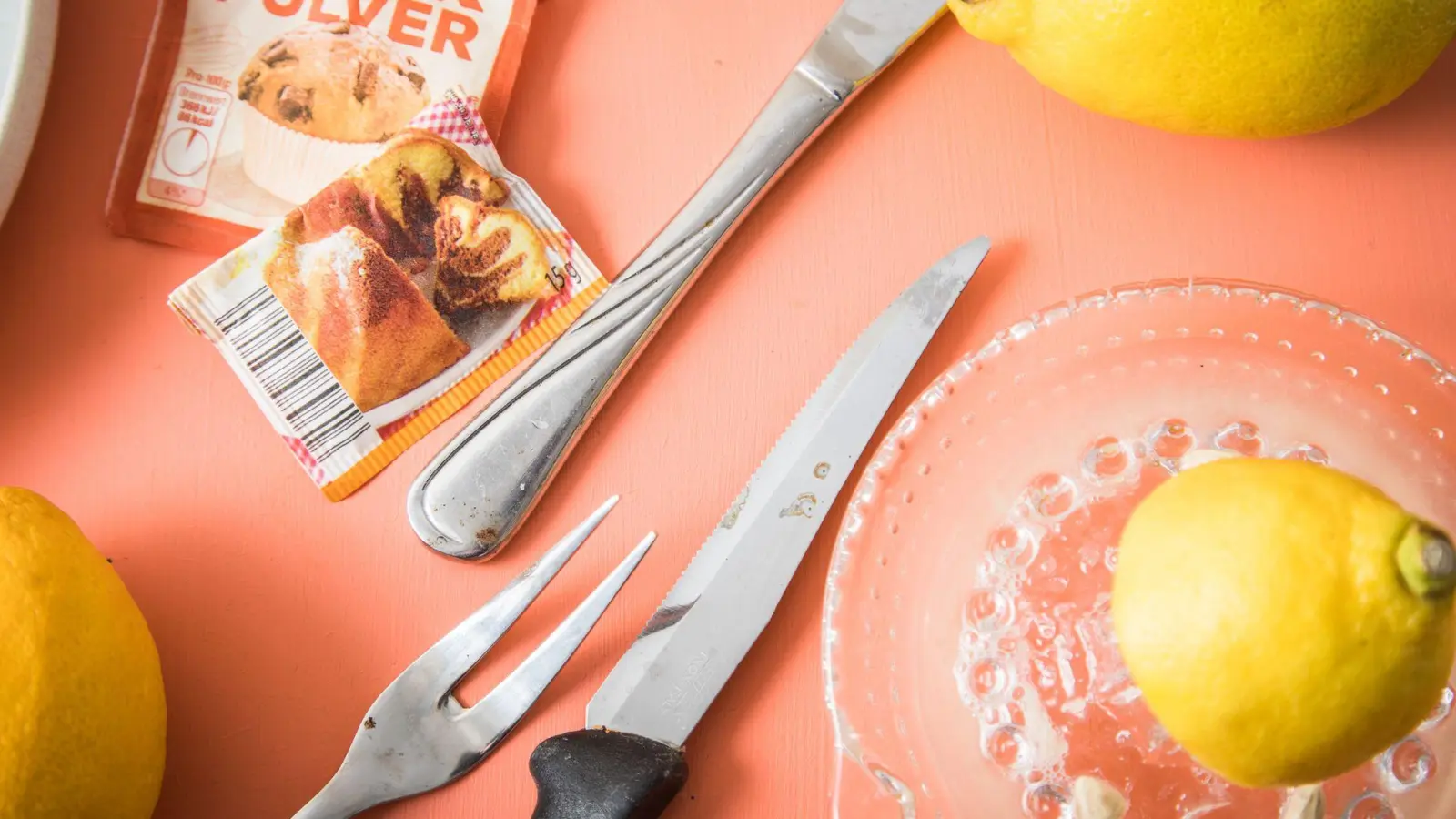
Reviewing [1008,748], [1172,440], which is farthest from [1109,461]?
[1008,748]

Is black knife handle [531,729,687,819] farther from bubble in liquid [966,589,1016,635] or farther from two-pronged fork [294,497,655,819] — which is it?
bubble in liquid [966,589,1016,635]

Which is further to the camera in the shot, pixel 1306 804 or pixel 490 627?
pixel 490 627

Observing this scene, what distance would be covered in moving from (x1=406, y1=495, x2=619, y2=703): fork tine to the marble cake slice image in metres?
0.14

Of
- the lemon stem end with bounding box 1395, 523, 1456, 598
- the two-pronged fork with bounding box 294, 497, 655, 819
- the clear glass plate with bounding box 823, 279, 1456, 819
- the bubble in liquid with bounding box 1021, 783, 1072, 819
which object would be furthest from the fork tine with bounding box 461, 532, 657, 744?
the lemon stem end with bounding box 1395, 523, 1456, 598

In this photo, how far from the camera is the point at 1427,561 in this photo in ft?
1.04

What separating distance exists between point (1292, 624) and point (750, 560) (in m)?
0.26

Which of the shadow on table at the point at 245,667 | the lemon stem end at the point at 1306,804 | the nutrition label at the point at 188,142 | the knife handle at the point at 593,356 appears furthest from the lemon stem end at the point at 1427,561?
the nutrition label at the point at 188,142

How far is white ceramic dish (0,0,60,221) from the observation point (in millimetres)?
533

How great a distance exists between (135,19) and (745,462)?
1.49 feet

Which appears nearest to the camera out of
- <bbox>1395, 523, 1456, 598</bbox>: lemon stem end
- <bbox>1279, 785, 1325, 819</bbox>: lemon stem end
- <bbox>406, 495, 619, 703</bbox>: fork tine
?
<bbox>1395, 523, 1456, 598</bbox>: lemon stem end

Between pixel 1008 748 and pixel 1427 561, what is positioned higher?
pixel 1427 561

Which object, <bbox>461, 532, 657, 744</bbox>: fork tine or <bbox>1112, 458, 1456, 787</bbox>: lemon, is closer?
<bbox>1112, 458, 1456, 787</bbox>: lemon

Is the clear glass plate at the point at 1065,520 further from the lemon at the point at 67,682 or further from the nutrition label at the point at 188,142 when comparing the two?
the nutrition label at the point at 188,142

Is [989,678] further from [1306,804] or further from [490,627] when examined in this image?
[490,627]
